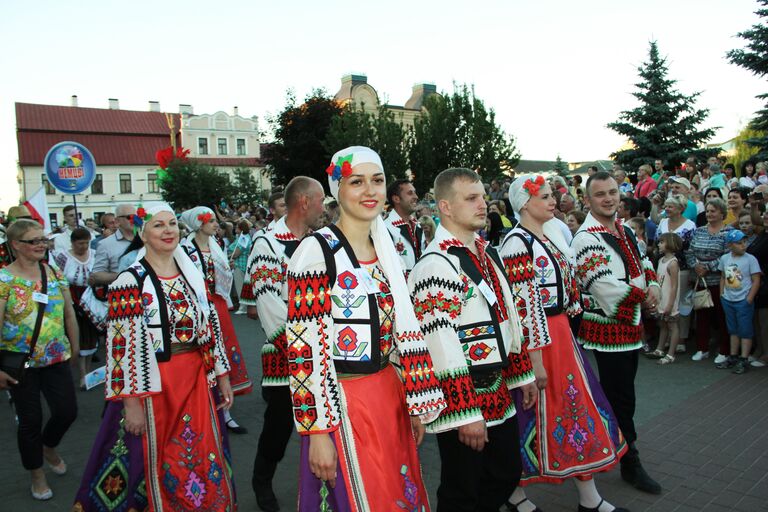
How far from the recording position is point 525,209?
14.6ft

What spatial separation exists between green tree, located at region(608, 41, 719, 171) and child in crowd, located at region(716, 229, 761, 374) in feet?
65.0

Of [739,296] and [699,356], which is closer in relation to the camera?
[739,296]

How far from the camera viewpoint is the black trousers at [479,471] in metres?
3.22

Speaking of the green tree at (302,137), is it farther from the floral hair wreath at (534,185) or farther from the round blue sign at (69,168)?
the floral hair wreath at (534,185)

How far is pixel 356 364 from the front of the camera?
274 cm

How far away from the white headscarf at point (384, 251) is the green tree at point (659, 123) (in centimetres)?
Answer: 2633

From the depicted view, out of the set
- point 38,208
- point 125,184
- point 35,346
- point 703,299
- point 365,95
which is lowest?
point 703,299

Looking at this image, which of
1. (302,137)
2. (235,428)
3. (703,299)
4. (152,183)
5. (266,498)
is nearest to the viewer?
(266,498)

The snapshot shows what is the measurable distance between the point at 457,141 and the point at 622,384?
36.1m

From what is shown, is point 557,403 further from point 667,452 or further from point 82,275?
point 82,275

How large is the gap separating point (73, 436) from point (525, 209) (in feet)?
17.4

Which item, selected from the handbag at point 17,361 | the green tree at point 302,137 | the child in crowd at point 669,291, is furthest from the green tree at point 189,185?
the handbag at point 17,361

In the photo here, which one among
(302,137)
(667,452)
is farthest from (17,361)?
(302,137)

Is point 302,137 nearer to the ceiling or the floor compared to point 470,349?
nearer to the ceiling
